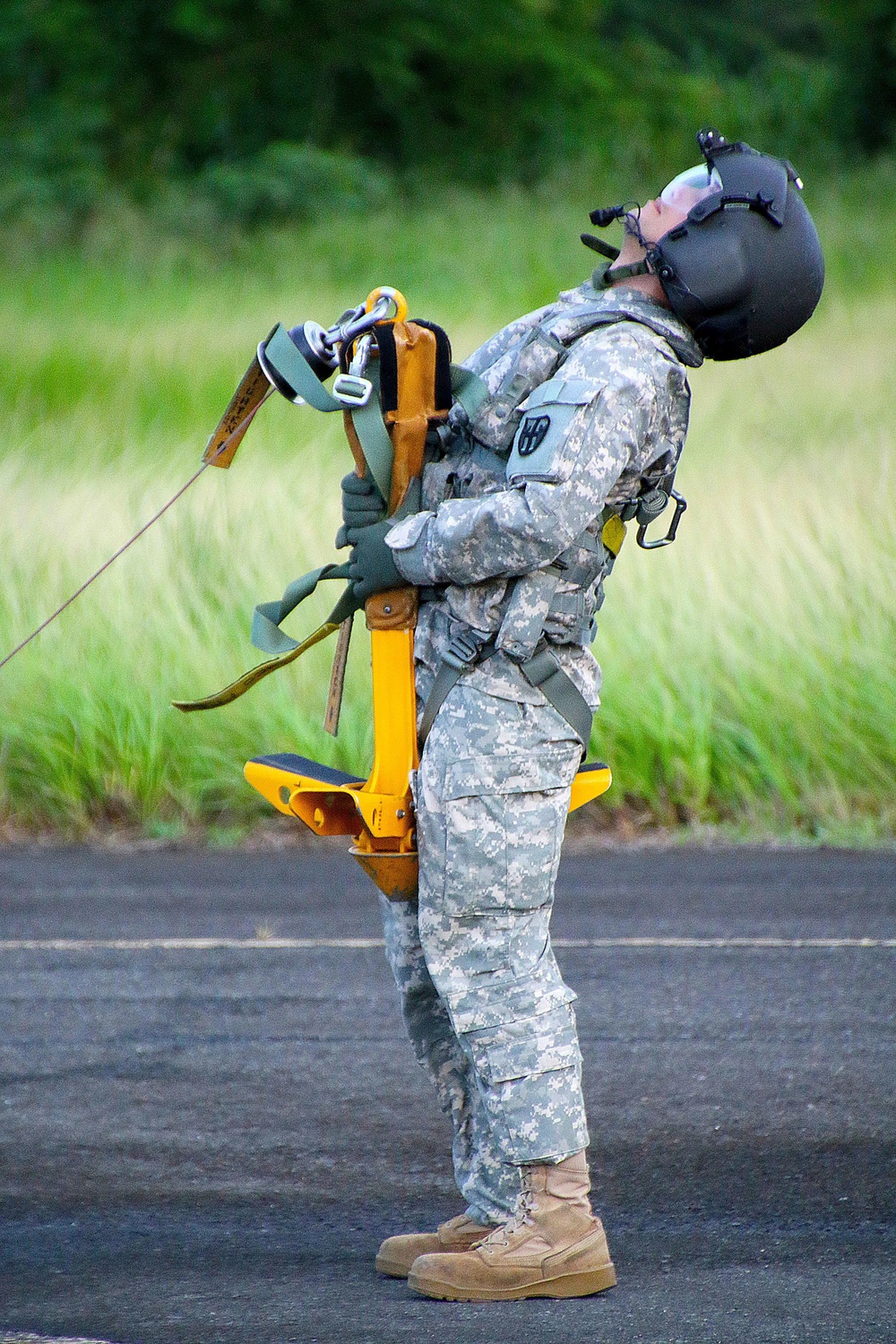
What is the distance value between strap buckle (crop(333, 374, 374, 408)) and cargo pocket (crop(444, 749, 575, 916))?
2.17 ft

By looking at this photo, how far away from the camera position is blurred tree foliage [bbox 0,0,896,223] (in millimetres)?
24172

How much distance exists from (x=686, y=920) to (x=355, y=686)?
2648 mm

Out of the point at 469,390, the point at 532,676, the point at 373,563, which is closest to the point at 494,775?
the point at 532,676

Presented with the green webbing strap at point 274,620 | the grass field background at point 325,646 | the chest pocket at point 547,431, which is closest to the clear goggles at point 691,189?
the chest pocket at point 547,431

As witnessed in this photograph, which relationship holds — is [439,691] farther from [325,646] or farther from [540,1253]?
[325,646]

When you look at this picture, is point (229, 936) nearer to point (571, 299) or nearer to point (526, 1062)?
point (526, 1062)

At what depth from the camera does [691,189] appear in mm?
2926

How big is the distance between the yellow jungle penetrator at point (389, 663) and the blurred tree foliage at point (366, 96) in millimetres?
21219

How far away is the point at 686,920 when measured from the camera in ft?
18.4

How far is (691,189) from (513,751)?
1.04 meters

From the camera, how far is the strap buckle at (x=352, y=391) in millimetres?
2918

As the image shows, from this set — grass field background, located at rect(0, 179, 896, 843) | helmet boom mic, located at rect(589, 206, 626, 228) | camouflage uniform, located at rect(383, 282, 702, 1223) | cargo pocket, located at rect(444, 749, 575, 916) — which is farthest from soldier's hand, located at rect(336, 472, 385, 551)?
grass field background, located at rect(0, 179, 896, 843)

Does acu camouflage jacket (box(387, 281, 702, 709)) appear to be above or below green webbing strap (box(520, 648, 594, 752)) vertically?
above

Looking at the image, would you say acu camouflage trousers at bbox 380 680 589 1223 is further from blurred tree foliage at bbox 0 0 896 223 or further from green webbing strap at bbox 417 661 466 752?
blurred tree foliage at bbox 0 0 896 223
